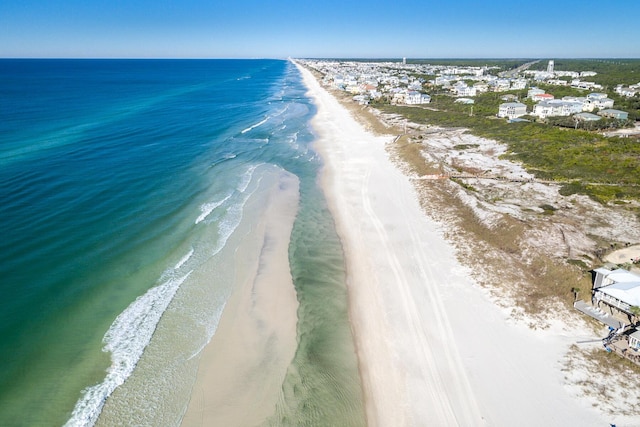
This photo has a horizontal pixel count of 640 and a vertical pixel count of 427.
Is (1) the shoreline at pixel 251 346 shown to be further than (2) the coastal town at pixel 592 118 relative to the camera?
No

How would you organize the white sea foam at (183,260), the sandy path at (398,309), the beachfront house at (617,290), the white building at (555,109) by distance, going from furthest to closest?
the white building at (555,109) → the white sea foam at (183,260) → the beachfront house at (617,290) → the sandy path at (398,309)

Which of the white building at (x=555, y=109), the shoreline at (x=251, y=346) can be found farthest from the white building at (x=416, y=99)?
the shoreline at (x=251, y=346)

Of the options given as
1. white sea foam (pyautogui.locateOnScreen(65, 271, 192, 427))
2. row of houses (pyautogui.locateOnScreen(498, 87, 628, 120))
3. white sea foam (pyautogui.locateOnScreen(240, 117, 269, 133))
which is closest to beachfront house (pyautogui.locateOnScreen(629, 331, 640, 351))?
white sea foam (pyautogui.locateOnScreen(65, 271, 192, 427))

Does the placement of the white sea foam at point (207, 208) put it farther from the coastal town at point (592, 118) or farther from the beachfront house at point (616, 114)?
the beachfront house at point (616, 114)

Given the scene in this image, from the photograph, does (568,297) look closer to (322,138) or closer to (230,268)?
(230,268)

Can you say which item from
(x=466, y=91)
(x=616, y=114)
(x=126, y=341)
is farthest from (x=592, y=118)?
(x=126, y=341)

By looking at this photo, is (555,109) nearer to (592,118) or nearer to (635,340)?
(592,118)
